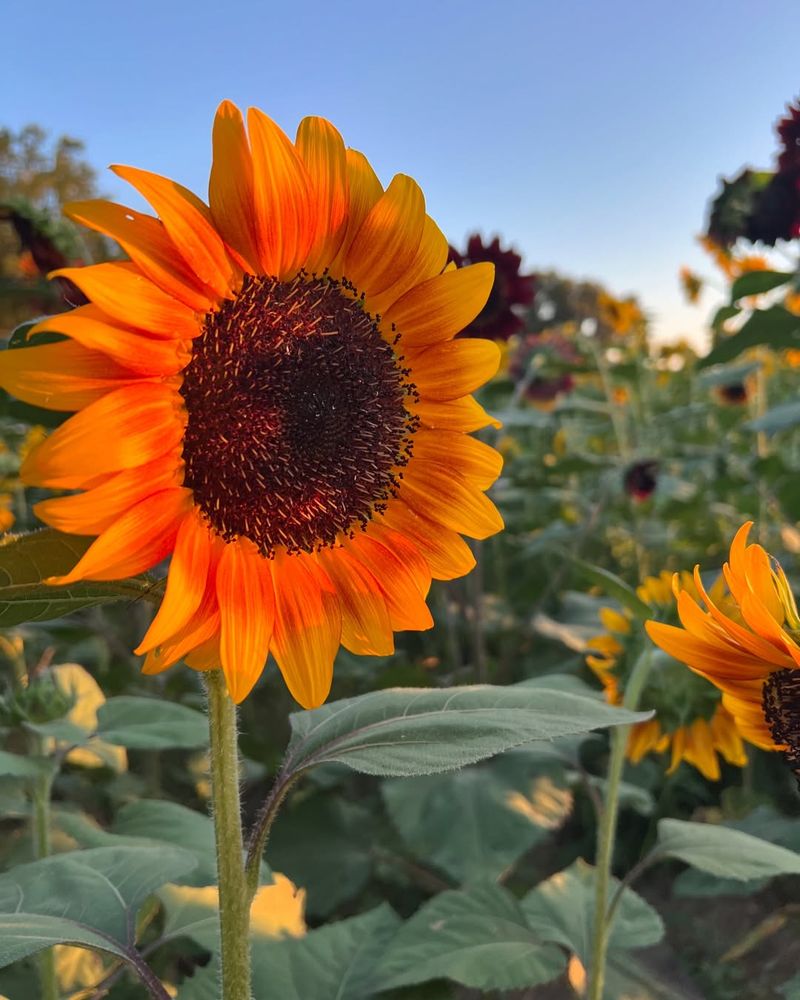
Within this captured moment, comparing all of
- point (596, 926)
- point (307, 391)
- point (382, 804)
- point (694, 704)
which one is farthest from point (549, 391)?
point (307, 391)

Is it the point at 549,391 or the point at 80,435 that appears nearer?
the point at 80,435

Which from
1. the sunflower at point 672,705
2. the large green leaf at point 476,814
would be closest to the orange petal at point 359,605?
the sunflower at point 672,705

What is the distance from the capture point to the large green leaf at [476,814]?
1.49 meters

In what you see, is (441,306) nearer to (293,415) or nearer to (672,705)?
(293,415)

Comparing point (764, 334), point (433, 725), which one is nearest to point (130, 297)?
point (433, 725)

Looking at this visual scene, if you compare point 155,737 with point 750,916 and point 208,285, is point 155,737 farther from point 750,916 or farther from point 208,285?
point 750,916

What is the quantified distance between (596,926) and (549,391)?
3378mm

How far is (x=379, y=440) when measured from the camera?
0.76m

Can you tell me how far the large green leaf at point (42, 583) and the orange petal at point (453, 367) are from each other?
32 centimetres

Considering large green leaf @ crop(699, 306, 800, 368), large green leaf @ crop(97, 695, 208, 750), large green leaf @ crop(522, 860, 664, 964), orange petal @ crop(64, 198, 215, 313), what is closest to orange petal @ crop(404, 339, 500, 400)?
orange petal @ crop(64, 198, 215, 313)

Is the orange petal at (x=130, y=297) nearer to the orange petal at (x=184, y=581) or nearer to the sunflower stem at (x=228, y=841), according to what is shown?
the orange petal at (x=184, y=581)

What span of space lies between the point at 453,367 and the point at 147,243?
29 centimetres

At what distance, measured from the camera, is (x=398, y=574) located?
745mm

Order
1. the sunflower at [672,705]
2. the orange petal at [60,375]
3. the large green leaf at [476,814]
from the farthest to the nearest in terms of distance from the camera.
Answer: the large green leaf at [476,814] < the sunflower at [672,705] < the orange petal at [60,375]
